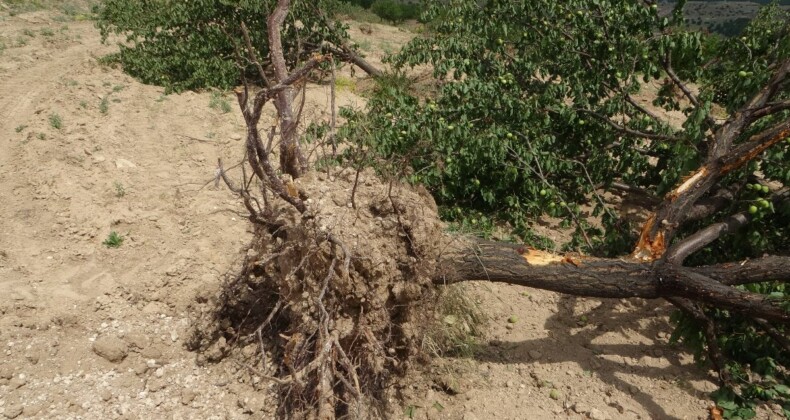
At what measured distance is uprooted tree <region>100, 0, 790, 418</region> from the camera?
7.46 ft

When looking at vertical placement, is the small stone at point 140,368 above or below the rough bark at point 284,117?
below

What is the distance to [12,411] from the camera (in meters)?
2.29

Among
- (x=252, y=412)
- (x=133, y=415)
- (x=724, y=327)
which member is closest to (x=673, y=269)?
(x=724, y=327)

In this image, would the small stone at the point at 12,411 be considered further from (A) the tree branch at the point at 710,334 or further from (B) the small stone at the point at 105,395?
(A) the tree branch at the point at 710,334

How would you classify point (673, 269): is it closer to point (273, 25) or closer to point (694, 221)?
point (694, 221)

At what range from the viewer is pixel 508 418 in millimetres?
2555

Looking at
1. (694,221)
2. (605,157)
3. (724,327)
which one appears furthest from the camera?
(605,157)

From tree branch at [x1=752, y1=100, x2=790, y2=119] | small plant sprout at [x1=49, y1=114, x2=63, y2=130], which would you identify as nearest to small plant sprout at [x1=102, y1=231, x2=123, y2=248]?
small plant sprout at [x1=49, y1=114, x2=63, y2=130]

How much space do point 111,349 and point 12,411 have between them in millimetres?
451

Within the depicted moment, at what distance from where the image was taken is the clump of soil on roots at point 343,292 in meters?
2.18

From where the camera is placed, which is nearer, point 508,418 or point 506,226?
point 508,418

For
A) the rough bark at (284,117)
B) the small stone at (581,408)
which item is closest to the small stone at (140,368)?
the rough bark at (284,117)

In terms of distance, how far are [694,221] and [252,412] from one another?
9.27ft

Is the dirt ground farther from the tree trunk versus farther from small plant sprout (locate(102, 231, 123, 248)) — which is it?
the tree trunk
